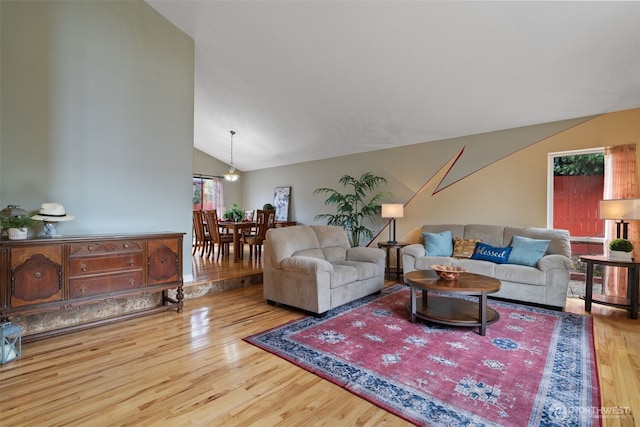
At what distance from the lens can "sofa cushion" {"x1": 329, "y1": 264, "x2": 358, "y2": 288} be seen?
328 centimetres

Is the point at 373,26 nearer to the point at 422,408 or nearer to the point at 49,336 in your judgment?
the point at 422,408

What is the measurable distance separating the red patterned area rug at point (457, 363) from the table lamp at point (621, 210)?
1.15 metres

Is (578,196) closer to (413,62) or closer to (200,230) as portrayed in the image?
(413,62)

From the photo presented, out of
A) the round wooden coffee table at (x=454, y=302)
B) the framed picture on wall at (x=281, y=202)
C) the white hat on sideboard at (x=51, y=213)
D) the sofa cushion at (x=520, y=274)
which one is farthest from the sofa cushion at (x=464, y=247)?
the white hat on sideboard at (x=51, y=213)

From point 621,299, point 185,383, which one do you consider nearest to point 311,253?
point 185,383

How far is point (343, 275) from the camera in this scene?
133 inches

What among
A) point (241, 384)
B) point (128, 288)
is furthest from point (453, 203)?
point (128, 288)

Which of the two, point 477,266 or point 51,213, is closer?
point 51,213

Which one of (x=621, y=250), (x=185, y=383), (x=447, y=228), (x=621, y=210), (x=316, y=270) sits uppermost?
(x=621, y=210)

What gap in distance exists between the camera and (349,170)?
6465 millimetres

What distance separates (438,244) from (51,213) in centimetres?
459

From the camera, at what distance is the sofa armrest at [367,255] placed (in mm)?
4035

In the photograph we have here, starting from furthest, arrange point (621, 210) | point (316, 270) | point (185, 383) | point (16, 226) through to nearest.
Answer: point (621, 210)
point (316, 270)
point (16, 226)
point (185, 383)

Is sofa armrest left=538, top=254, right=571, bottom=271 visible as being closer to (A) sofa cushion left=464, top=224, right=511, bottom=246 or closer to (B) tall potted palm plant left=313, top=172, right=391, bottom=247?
(A) sofa cushion left=464, top=224, right=511, bottom=246
